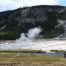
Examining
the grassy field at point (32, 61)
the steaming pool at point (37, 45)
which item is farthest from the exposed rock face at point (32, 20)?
the grassy field at point (32, 61)

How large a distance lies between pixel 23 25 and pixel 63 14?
10025mm

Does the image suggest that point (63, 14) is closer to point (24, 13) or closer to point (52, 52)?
point (24, 13)

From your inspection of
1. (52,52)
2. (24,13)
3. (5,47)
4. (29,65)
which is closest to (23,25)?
(24,13)

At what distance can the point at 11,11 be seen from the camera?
88625mm

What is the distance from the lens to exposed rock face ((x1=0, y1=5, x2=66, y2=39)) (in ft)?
268

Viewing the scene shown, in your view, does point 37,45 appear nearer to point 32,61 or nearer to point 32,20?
point 32,20

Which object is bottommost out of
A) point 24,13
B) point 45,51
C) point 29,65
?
point 29,65

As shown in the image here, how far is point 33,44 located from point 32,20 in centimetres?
968

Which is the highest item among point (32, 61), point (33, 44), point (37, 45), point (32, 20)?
point (32, 20)

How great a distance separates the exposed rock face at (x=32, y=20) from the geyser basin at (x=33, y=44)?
6.98 ft

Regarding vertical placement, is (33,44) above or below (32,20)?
below

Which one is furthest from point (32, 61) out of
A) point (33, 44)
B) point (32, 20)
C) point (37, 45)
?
point (32, 20)

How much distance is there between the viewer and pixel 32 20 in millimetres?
84250

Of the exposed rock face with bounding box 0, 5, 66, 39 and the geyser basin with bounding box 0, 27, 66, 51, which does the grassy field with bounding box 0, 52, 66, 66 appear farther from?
the exposed rock face with bounding box 0, 5, 66, 39
